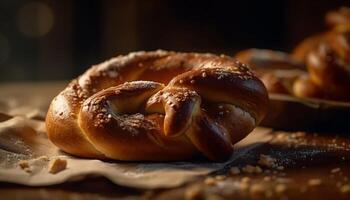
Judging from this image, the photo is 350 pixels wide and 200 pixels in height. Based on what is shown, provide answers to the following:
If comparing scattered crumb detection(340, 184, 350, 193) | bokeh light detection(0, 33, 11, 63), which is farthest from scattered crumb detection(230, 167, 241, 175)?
bokeh light detection(0, 33, 11, 63)

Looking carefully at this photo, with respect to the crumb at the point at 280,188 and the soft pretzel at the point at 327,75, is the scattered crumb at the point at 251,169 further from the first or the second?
the soft pretzel at the point at 327,75

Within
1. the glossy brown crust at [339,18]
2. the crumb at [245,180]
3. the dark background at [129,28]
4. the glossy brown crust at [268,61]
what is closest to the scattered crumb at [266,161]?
the crumb at [245,180]

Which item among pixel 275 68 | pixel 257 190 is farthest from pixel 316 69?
pixel 257 190

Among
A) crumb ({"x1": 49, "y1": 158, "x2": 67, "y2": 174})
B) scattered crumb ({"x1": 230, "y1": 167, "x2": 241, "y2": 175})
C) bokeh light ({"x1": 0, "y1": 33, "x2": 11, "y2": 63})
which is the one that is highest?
crumb ({"x1": 49, "y1": 158, "x2": 67, "y2": 174})

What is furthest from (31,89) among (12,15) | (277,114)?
(12,15)

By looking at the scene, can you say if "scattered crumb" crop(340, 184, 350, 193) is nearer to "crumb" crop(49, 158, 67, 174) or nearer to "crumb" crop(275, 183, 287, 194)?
"crumb" crop(275, 183, 287, 194)

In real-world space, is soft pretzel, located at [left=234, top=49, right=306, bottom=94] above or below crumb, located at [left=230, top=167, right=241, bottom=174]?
below

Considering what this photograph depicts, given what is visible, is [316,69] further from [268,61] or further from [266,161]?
[266,161]
